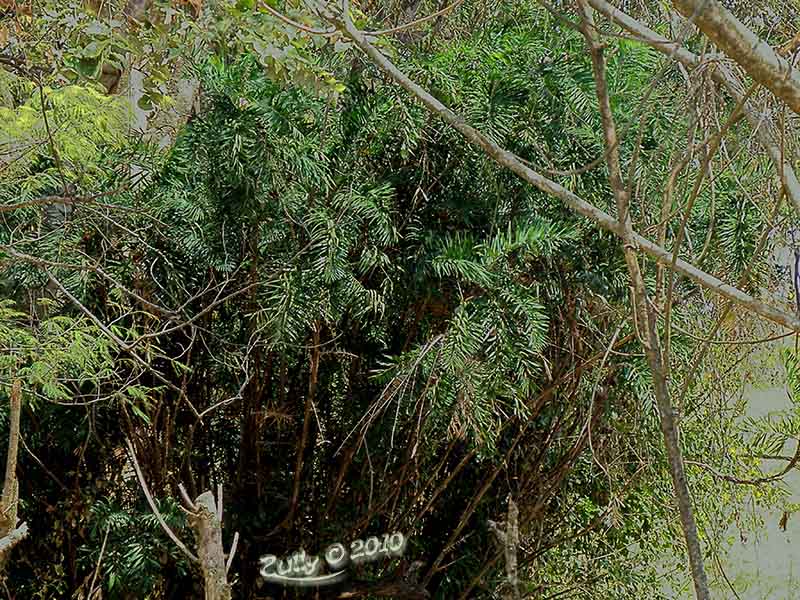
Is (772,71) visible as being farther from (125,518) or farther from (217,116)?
(125,518)

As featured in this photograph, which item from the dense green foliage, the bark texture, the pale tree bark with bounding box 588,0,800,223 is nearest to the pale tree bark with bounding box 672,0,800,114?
the pale tree bark with bounding box 588,0,800,223

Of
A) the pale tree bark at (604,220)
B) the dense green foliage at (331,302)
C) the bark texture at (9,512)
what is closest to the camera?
the pale tree bark at (604,220)

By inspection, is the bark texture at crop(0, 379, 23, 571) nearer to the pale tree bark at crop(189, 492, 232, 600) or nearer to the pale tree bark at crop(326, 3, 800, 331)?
the pale tree bark at crop(189, 492, 232, 600)

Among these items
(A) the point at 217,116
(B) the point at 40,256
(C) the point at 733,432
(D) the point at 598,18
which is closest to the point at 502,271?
(D) the point at 598,18

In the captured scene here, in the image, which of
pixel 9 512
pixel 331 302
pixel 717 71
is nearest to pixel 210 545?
pixel 9 512

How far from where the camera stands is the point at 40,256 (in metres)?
2.53

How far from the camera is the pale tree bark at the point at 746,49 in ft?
3.78

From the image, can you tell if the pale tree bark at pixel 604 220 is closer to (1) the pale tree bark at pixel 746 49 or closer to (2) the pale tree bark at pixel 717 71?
(2) the pale tree bark at pixel 717 71

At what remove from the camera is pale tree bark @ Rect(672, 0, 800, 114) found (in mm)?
1152

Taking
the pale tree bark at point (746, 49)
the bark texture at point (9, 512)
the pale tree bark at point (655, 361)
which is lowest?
the bark texture at point (9, 512)

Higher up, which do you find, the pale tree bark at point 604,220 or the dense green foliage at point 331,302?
the pale tree bark at point 604,220

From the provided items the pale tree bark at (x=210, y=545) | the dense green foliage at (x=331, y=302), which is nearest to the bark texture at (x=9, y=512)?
the pale tree bark at (x=210, y=545)

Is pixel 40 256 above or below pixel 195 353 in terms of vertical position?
above

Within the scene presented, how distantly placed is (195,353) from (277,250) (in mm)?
442
